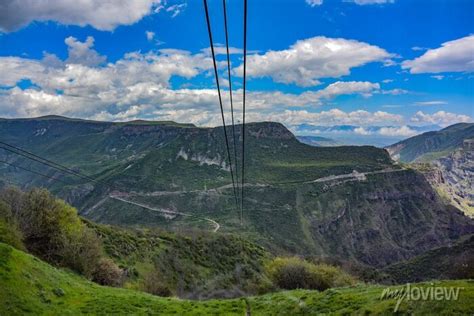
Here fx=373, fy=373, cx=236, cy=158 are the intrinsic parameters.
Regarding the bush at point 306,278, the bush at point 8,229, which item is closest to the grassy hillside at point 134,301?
the bush at point 8,229

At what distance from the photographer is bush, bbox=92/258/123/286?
42781 millimetres

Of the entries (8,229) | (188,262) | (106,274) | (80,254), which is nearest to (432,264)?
(188,262)

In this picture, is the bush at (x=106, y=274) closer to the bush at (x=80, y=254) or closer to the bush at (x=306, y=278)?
the bush at (x=80, y=254)

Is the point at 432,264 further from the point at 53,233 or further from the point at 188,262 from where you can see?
the point at 53,233

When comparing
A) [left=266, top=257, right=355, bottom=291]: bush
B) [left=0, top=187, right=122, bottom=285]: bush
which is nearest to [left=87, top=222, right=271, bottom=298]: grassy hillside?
[left=266, top=257, right=355, bottom=291]: bush

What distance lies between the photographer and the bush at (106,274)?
1684 inches

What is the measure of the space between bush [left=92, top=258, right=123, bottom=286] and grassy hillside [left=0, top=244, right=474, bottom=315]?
11.8m

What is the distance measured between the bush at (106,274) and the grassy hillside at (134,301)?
11.8 meters

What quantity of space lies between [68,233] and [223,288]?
105 feet

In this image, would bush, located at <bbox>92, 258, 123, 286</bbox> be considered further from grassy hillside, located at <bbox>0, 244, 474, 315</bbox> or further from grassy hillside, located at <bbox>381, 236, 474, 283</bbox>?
grassy hillside, located at <bbox>381, 236, 474, 283</bbox>

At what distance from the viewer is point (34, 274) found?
25609mm

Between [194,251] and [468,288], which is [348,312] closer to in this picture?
[468,288]

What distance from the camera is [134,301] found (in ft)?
92.3

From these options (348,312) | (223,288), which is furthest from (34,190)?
(348,312)
